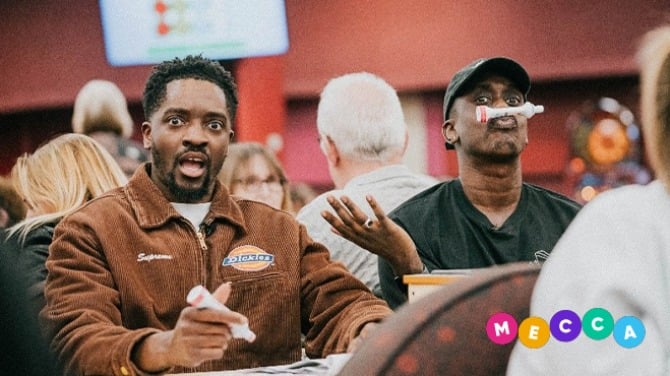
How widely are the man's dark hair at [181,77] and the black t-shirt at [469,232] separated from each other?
14.7 inches

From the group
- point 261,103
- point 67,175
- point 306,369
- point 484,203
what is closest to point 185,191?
point 306,369

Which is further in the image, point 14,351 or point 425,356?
point 14,351

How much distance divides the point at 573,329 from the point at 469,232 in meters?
1.08

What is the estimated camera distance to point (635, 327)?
0.75 meters

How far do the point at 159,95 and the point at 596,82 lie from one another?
568 cm

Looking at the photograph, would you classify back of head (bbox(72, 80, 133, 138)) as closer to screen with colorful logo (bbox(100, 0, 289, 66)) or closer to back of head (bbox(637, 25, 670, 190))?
screen with colorful logo (bbox(100, 0, 289, 66))

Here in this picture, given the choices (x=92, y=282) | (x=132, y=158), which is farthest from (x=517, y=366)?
(x=132, y=158)

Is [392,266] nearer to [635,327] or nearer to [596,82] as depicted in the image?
[635,327]

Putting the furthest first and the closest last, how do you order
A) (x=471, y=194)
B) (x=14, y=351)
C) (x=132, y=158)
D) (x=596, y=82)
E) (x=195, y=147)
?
(x=596, y=82), (x=132, y=158), (x=471, y=194), (x=195, y=147), (x=14, y=351)

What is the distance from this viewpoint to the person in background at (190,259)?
58.1 inches

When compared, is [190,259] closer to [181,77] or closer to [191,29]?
[181,77]

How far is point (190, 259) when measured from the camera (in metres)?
1.57

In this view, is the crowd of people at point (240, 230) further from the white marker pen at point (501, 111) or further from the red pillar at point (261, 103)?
the red pillar at point (261, 103)

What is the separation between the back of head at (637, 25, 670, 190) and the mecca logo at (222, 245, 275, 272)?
849 mm
